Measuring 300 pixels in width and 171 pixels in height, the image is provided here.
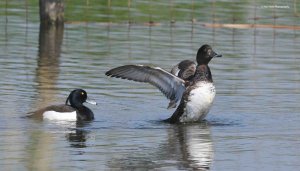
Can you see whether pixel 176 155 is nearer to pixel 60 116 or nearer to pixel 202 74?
pixel 202 74

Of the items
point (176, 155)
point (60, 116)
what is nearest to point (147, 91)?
point (60, 116)

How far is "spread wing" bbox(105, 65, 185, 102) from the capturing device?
1560cm

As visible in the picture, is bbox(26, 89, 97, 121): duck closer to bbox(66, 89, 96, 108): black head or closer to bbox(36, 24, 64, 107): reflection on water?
bbox(66, 89, 96, 108): black head

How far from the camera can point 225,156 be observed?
41.3 ft

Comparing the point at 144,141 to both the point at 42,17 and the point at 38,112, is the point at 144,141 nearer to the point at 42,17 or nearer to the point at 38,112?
the point at 38,112

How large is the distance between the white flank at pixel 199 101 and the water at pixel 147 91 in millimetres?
239

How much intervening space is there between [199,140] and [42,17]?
44.3 feet

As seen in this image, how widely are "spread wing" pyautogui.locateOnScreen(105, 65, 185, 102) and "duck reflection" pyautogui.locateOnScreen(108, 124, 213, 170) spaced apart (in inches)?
51.9

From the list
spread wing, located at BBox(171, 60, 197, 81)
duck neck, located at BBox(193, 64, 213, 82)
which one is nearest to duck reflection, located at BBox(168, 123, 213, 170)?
duck neck, located at BBox(193, 64, 213, 82)

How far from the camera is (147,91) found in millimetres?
18219

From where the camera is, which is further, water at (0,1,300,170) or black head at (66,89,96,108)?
black head at (66,89,96,108)

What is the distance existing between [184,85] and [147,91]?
2.52 meters

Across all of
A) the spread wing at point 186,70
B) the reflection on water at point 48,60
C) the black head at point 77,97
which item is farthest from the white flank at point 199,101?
the reflection on water at point 48,60

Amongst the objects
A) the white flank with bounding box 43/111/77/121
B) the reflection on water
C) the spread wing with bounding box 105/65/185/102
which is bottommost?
the white flank with bounding box 43/111/77/121
